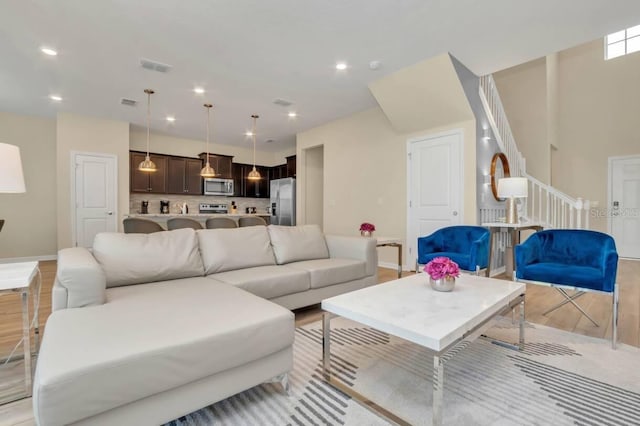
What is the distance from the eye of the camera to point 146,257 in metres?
2.32

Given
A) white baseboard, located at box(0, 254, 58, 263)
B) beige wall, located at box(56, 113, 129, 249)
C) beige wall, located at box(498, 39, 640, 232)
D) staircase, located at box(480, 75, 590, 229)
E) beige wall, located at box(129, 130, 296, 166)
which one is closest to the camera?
staircase, located at box(480, 75, 590, 229)

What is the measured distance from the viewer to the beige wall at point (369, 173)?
485cm

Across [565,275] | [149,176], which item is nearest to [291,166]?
[149,176]

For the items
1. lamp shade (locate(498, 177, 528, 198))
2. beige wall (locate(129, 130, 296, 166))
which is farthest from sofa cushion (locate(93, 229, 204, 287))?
beige wall (locate(129, 130, 296, 166))

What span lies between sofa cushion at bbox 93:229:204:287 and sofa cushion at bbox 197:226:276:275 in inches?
4.0

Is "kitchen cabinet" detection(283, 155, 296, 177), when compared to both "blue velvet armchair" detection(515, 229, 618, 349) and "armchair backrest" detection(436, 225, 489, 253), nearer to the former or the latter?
"armchair backrest" detection(436, 225, 489, 253)

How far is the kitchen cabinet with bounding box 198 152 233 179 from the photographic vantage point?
25.8 ft

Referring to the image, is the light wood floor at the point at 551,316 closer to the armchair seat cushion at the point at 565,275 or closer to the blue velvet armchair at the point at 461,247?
the armchair seat cushion at the point at 565,275

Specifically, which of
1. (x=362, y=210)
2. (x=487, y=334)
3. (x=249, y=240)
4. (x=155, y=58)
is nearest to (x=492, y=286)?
(x=487, y=334)

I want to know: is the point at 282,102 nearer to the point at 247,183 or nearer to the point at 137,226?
the point at 137,226

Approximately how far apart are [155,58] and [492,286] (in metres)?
4.23

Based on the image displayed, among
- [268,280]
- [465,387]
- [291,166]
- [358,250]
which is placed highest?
[291,166]

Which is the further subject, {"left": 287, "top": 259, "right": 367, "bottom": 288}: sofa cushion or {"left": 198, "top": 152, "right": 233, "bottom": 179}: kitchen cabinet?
{"left": 198, "top": 152, "right": 233, "bottom": 179}: kitchen cabinet

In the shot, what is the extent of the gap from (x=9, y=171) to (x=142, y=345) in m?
1.42
